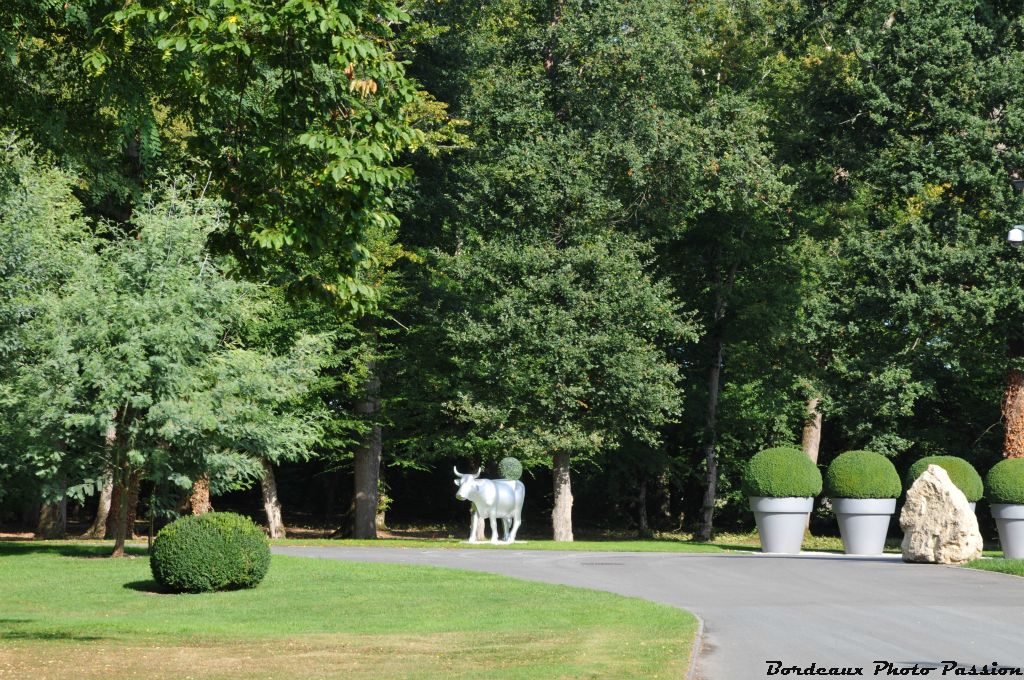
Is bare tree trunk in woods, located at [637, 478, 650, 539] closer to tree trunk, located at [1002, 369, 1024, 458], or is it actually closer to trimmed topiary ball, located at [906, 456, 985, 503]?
tree trunk, located at [1002, 369, 1024, 458]

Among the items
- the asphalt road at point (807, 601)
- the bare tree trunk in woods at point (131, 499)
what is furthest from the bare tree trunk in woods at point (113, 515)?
the asphalt road at point (807, 601)

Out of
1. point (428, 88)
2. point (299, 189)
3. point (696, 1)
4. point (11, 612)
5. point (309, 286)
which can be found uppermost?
point (696, 1)

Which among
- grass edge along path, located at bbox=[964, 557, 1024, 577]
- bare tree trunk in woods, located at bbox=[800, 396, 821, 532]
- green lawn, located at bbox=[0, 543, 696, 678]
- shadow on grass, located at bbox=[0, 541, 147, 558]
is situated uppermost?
bare tree trunk in woods, located at bbox=[800, 396, 821, 532]

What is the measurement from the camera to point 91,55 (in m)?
11.4

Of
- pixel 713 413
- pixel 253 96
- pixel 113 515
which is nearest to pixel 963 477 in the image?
pixel 713 413

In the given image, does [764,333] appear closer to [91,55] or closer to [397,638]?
[397,638]

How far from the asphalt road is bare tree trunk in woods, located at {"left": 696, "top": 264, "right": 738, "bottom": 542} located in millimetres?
13843

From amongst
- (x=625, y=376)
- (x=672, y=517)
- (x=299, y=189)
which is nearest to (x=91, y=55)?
(x=299, y=189)

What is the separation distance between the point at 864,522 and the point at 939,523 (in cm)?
411

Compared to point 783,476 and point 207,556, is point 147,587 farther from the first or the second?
point 783,476

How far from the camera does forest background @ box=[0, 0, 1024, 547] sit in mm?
26359

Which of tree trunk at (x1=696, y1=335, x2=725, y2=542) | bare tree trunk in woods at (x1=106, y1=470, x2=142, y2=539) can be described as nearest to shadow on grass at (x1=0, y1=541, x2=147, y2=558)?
bare tree trunk in woods at (x1=106, y1=470, x2=142, y2=539)

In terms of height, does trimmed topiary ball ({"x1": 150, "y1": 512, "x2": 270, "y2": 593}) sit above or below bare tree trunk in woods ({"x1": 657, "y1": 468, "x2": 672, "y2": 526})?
below

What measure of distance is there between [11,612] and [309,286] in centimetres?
773
